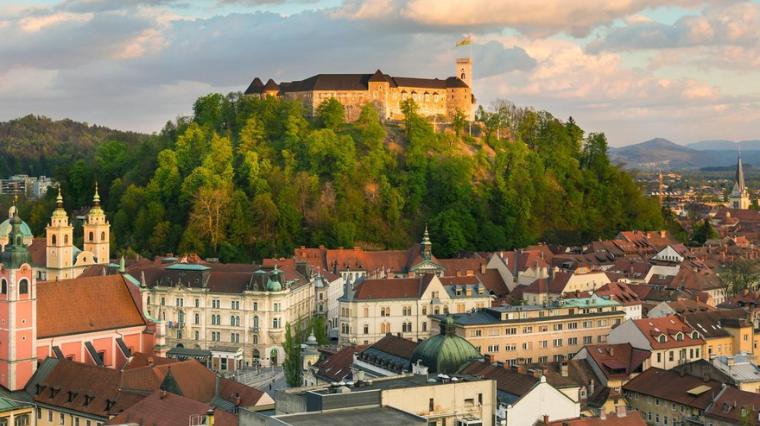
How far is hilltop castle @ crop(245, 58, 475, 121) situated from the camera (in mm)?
124188

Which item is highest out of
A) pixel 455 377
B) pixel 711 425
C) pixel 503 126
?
pixel 503 126

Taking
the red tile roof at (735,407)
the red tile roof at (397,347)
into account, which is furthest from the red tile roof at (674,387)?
the red tile roof at (397,347)

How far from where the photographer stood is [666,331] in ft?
212

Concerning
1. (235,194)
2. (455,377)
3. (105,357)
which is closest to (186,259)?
(235,194)

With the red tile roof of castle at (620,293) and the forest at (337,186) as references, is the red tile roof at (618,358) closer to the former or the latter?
the red tile roof of castle at (620,293)

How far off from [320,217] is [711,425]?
6234 centimetres

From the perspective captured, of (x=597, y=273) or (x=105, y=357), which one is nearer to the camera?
(x=105, y=357)

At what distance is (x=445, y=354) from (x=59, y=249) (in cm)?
4412

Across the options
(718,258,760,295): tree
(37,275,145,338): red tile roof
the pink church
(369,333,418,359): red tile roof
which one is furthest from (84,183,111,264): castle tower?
(718,258,760,295): tree

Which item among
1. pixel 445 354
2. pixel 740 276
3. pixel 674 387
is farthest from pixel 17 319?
pixel 740 276

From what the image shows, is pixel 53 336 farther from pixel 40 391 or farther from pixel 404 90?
pixel 404 90

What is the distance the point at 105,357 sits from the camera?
5916 centimetres

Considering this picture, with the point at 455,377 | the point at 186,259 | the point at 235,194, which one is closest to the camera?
the point at 455,377

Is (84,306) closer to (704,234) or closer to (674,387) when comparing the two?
(674,387)
